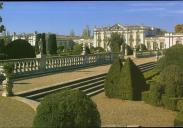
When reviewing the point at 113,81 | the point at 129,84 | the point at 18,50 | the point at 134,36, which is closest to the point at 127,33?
the point at 134,36

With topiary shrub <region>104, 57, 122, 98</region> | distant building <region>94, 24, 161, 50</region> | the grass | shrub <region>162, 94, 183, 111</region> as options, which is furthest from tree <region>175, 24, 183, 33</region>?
the grass

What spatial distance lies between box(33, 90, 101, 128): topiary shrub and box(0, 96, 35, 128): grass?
207cm

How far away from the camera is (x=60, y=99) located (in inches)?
249

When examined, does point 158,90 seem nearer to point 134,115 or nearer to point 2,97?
point 134,115

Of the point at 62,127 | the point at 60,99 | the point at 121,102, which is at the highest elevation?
the point at 60,99

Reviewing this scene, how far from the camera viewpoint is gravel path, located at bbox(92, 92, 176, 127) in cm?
1041

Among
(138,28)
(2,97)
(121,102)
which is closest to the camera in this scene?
(2,97)

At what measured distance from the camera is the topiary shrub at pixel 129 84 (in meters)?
16.4

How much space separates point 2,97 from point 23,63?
375 inches

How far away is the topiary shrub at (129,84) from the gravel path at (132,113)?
0.45 metres

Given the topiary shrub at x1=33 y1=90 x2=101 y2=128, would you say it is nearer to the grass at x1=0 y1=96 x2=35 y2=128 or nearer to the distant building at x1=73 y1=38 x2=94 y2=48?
the grass at x1=0 y1=96 x2=35 y2=128

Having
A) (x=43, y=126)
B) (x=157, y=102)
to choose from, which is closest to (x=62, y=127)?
(x=43, y=126)

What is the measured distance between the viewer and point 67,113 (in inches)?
248

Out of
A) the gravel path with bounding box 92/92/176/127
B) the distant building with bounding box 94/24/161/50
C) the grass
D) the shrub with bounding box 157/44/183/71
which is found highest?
the distant building with bounding box 94/24/161/50
